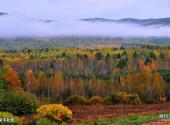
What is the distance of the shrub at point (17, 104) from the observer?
43.5 m

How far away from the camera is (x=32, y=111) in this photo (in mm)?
44781

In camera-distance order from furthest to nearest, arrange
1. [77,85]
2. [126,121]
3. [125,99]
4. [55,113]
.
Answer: [77,85], [125,99], [55,113], [126,121]

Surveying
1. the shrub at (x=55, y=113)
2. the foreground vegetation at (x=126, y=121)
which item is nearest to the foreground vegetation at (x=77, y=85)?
the shrub at (x=55, y=113)

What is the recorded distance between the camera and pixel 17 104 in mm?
43875

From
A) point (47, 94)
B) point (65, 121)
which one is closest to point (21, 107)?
point (65, 121)

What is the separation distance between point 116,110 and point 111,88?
63.5 meters

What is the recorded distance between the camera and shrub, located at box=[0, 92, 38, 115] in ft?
143

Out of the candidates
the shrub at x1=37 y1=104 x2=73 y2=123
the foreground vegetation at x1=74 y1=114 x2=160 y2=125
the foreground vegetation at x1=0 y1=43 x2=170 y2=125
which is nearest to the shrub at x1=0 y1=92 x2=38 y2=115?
the foreground vegetation at x1=0 y1=43 x2=170 y2=125

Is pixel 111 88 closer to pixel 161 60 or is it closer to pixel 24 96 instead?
pixel 24 96

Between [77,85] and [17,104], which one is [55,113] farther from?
[77,85]

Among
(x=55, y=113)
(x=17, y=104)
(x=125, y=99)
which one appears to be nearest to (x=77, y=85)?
(x=125, y=99)

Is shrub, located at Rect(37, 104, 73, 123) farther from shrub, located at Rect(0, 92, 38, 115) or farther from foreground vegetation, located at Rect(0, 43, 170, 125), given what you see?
shrub, located at Rect(0, 92, 38, 115)

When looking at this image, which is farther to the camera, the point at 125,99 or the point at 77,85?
the point at 77,85

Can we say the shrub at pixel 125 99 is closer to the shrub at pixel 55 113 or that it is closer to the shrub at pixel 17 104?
the shrub at pixel 17 104
